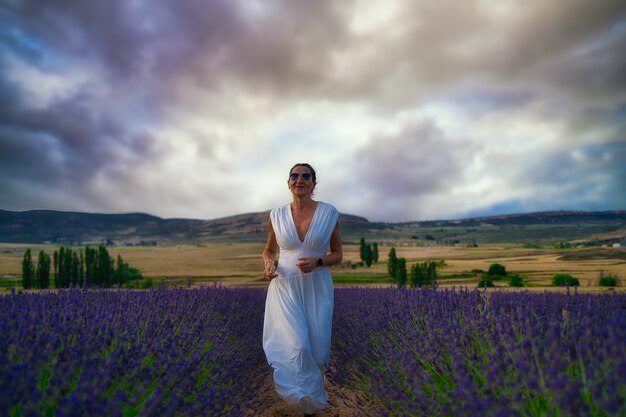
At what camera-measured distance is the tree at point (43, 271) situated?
20094 mm

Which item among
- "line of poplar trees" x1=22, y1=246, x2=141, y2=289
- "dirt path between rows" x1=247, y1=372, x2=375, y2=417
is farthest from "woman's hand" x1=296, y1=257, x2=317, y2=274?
"line of poplar trees" x1=22, y1=246, x2=141, y2=289

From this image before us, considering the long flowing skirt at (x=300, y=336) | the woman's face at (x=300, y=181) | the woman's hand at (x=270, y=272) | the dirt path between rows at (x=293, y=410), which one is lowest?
the dirt path between rows at (x=293, y=410)

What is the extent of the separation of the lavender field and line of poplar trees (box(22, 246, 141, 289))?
54.2ft

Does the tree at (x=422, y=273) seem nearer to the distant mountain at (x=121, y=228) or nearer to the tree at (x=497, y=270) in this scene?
the tree at (x=497, y=270)

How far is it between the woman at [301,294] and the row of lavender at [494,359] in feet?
1.56

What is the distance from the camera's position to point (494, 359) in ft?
6.69

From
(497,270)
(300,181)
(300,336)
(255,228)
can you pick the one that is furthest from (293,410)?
(255,228)

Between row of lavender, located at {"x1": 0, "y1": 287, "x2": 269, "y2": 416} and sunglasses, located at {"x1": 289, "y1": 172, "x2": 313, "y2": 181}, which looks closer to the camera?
row of lavender, located at {"x1": 0, "y1": 287, "x2": 269, "y2": 416}

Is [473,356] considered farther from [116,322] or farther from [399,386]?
[116,322]

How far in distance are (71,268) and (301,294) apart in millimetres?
18836

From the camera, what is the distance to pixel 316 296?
3.70 metres

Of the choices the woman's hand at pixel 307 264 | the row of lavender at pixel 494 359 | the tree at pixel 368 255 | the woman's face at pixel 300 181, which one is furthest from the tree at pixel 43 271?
the woman's hand at pixel 307 264

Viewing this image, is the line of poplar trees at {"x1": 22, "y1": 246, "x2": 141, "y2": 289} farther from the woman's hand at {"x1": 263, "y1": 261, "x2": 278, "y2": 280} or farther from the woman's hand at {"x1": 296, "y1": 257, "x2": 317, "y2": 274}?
the woman's hand at {"x1": 296, "y1": 257, "x2": 317, "y2": 274}

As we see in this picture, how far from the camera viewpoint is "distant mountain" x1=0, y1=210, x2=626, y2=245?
2357 inches
